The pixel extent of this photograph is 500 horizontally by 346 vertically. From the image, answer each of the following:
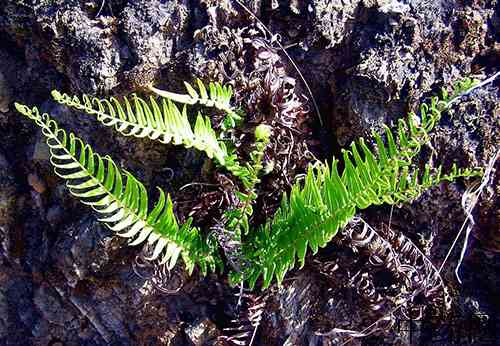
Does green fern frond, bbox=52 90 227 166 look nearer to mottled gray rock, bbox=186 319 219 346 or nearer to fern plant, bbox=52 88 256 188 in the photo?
fern plant, bbox=52 88 256 188

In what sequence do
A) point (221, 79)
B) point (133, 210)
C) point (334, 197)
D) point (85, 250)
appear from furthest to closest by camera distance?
point (85, 250)
point (221, 79)
point (133, 210)
point (334, 197)

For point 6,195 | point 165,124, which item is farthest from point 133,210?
point 6,195

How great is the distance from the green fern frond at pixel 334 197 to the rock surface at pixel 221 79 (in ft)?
0.74

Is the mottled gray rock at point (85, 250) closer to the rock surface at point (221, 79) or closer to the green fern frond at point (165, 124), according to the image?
the rock surface at point (221, 79)

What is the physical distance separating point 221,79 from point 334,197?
2.33 ft

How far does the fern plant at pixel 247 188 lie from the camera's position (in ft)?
6.21

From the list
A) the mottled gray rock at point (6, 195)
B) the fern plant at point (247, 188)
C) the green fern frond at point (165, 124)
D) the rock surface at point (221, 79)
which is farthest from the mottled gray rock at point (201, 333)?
the mottled gray rock at point (6, 195)

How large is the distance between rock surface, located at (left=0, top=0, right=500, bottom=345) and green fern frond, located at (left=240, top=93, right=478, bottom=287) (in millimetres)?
227

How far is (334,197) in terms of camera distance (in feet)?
6.42

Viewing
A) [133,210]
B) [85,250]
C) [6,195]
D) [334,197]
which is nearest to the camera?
[334,197]

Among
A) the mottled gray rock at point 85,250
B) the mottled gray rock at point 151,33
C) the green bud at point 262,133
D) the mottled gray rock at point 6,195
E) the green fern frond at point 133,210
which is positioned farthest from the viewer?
the mottled gray rock at point 6,195

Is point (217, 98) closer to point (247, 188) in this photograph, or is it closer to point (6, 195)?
point (247, 188)

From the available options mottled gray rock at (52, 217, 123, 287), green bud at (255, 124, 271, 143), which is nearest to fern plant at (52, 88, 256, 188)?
green bud at (255, 124, 271, 143)

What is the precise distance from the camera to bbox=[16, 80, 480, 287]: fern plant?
1892 mm
